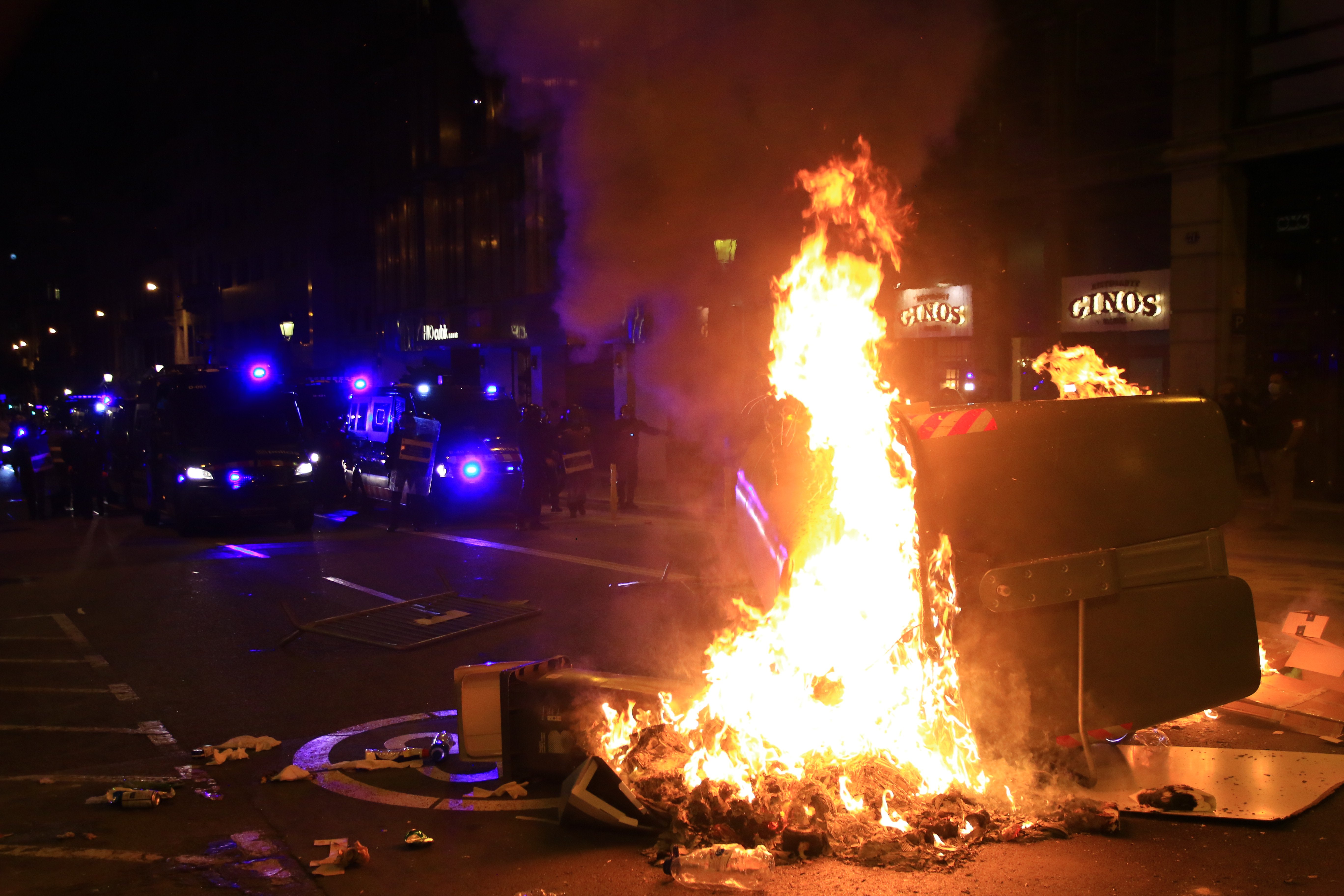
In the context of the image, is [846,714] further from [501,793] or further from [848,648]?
[501,793]

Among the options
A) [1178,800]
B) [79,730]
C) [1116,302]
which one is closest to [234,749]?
[79,730]

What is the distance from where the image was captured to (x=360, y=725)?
5.77 meters

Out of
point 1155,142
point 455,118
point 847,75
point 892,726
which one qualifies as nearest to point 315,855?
point 892,726

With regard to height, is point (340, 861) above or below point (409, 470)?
below

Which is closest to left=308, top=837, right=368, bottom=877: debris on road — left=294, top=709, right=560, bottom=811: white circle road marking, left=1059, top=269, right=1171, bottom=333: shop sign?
left=294, top=709, right=560, bottom=811: white circle road marking

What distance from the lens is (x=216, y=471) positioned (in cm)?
1420

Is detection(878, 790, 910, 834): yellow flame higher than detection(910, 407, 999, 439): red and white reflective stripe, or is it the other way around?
detection(910, 407, 999, 439): red and white reflective stripe

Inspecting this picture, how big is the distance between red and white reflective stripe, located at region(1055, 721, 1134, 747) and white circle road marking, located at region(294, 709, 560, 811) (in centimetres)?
208

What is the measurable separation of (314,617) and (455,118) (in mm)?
19464

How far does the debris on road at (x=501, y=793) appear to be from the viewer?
15.2 feet

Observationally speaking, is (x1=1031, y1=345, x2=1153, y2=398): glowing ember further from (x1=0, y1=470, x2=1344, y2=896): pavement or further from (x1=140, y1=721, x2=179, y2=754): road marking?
(x1=140, y1=721, x2=179, y2=754): road marking

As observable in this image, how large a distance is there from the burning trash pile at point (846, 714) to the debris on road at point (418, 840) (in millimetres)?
770

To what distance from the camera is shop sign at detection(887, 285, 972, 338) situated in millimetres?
18500

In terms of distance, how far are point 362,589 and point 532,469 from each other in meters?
5.03
